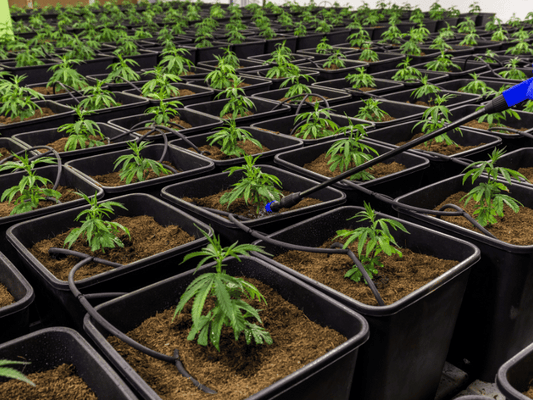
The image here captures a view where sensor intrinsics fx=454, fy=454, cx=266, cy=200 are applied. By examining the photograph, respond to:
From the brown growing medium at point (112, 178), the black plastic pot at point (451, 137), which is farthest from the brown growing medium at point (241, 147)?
the black plastic pot at point (451, 137)

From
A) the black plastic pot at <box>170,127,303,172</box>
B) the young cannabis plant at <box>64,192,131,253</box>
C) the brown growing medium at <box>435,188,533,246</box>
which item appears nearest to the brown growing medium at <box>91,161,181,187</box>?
the black plastic pot at <box>170,127,303,172</box>

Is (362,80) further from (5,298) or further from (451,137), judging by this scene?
(5,298)

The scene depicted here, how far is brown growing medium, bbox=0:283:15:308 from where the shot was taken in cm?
139

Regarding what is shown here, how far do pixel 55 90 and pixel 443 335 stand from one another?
3.50 metres

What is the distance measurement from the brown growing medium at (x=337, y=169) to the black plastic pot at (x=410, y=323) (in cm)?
69

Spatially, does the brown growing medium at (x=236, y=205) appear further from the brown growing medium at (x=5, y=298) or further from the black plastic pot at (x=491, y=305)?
the brown growing medium at (x=5, y=298)

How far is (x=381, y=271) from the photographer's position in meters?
1.60

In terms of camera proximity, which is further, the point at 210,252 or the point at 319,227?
the point at 319,227

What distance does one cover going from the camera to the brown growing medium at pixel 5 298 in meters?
1.39

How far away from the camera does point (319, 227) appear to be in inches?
71.7

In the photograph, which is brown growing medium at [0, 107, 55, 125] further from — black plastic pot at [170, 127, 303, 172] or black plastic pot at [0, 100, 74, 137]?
black plastic pot at [170, 127, 303, 172]

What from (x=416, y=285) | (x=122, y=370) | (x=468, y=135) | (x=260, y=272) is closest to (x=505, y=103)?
(x=416, y=285)

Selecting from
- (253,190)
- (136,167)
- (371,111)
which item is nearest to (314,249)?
(253,190)

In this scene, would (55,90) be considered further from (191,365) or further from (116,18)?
(116,18)
